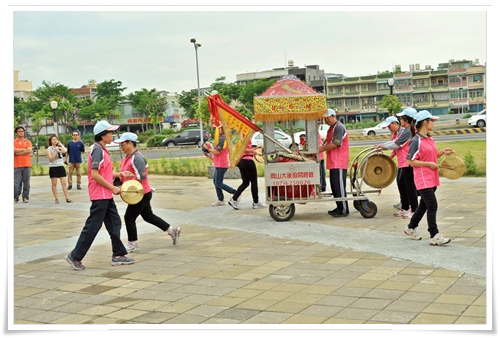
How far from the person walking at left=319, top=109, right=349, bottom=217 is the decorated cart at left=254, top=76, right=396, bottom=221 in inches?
8.5

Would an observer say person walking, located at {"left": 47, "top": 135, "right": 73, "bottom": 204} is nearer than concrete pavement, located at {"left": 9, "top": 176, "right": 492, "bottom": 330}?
No

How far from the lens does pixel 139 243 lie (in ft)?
29.5

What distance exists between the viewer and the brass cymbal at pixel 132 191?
301 inches

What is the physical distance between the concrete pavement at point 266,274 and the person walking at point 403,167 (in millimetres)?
264

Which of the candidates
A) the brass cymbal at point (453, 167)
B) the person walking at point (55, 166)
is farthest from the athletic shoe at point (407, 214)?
the person walking at point (55, 166)

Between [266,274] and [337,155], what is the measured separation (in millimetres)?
3966

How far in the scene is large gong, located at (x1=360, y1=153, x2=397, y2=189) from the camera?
10203 millimetres

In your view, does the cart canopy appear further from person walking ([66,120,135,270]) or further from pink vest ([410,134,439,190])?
person walking ([66,120,135,270])

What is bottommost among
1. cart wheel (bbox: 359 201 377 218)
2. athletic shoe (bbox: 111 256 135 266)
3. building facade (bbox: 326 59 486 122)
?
athletic shoe (bbox: 111 256 135 266)

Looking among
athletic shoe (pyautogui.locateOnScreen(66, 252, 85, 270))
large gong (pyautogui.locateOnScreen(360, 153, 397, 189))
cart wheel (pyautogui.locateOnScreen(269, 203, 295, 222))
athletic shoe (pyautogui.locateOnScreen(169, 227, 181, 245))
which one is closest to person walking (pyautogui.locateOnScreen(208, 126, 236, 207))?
cart wheel (pyautogui.locateOnScreen(269, 203, 295, 222))

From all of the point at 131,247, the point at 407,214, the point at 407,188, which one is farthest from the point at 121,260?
the point at 407,214

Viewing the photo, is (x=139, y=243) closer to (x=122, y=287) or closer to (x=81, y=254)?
(x=81, y=254)

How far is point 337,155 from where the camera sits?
10227 millimetres

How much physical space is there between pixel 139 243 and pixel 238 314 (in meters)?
3.94
